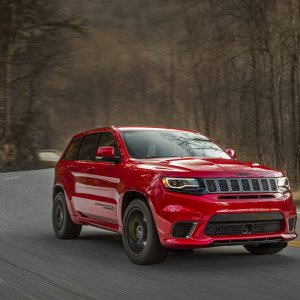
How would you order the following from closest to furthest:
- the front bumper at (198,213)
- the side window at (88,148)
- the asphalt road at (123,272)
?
the asphalt road at (123,272) < the front bumper at (198,213) < the side window at (88,148)

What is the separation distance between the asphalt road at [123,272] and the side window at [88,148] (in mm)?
1294

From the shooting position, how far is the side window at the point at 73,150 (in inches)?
415

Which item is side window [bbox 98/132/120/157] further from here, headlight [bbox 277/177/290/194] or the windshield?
headlight [bbox 277/177/290/194]

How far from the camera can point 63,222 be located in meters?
10.4

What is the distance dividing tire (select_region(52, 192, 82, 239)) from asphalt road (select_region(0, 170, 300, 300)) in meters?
0.15

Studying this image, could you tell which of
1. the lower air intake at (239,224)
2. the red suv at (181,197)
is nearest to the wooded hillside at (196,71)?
the red suv at (181,197)

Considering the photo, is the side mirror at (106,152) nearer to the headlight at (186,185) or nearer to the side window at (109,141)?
the side window at (109,141)

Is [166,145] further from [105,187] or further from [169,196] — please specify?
[169,196]

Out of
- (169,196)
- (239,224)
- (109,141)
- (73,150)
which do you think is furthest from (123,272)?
(73,150)

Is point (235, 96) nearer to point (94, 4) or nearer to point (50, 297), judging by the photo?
point (50, 297)

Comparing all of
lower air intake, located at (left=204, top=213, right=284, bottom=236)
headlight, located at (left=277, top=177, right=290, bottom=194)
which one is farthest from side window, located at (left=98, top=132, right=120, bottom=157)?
headlight, located at (left=277, top=177, right=290, bottom=194)

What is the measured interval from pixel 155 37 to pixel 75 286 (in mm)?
75152

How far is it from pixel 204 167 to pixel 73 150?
3639 millimetres

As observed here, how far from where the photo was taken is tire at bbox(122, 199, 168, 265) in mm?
7570
